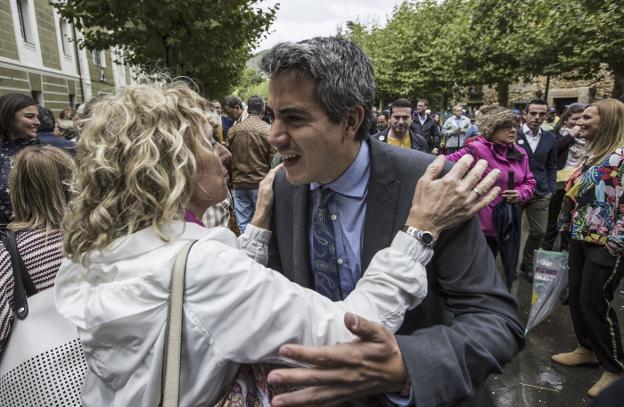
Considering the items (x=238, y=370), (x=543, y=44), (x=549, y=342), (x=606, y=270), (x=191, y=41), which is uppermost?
(x=543, y=44)

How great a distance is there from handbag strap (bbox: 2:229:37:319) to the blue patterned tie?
3.98ft

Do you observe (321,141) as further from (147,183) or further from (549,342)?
(549,342)

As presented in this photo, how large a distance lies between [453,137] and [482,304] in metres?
9.53

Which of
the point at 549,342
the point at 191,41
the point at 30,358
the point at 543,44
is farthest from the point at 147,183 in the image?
the point at 543,44

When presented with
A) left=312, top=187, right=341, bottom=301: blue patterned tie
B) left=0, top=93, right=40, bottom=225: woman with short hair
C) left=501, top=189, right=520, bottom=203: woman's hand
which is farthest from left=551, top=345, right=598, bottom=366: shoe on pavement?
left=0, top=93, right=40, bottom=225: woman with short hair

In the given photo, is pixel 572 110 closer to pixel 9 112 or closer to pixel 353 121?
pixel 353 121

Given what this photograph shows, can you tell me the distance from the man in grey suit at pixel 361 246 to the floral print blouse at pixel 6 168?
8.48 feet

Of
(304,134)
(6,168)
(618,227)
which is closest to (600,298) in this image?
(618,227)

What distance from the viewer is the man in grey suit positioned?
1046 millimetres

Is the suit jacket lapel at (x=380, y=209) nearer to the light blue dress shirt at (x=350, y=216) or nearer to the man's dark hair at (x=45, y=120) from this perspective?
the light blue dress shirt at (x=350, y=216)

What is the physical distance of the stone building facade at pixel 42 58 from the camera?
12.1 meters

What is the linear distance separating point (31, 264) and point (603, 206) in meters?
3.56

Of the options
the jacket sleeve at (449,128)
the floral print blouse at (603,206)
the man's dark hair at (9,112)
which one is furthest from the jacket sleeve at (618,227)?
the jacket sleeve at (449,128)

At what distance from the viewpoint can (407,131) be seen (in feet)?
20.0
